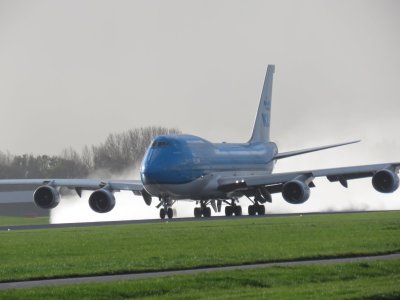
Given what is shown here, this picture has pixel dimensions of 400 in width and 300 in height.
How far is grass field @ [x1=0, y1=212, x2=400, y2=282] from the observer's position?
37.1 metres

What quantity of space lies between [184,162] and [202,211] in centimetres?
582

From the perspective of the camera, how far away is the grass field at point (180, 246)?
122ft

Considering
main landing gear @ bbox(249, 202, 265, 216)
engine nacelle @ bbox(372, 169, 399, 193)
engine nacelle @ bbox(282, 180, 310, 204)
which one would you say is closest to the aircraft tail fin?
main landing gear @ bbox(249, 202, 265, 216)

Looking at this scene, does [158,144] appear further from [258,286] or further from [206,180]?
[258,286]

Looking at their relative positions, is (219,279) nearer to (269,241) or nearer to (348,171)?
(269,241)

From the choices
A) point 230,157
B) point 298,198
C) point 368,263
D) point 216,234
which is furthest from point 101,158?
point 368,263

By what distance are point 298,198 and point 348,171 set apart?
371cm

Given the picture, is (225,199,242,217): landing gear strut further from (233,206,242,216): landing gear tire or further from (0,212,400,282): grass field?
(0,212,400,282): grass field

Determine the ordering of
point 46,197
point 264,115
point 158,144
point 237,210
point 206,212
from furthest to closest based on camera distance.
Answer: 1. point 264,115
2. point 206,212
3. point 237,210
4. point 46,197
5. point 158,144

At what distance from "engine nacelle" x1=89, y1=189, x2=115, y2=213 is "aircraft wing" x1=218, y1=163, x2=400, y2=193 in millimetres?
7748

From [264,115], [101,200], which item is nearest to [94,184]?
[101,200]

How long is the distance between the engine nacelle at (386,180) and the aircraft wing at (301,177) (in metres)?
0.33

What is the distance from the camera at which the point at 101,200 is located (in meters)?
82.5

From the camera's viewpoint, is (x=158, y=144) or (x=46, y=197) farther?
(x=46, y=197)
